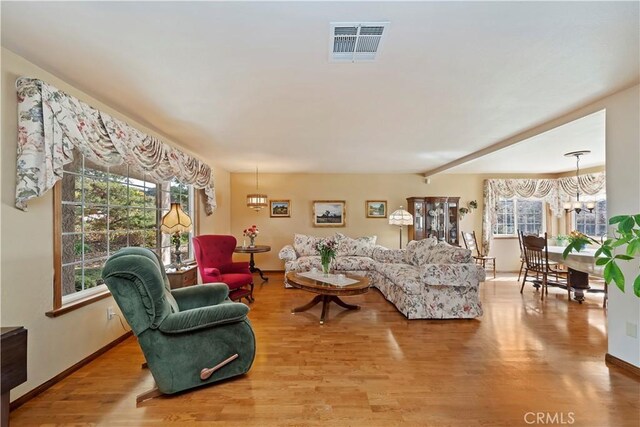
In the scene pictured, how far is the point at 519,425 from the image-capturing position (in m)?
1.78

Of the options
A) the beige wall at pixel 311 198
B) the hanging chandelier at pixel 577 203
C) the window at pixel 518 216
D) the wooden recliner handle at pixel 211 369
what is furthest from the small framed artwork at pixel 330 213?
the wooden recliner handle at pixel 211 369

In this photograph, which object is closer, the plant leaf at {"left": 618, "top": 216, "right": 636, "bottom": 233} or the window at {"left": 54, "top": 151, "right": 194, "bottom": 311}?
the plant leaf at {"left": 618, "top": 216, "right": 636, "bottom": 233}

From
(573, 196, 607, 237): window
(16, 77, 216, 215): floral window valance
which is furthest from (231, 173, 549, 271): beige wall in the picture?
(16, 77, 216, 215): floral window valance

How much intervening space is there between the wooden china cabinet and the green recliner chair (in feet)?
16.5

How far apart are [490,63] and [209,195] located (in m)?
4.54

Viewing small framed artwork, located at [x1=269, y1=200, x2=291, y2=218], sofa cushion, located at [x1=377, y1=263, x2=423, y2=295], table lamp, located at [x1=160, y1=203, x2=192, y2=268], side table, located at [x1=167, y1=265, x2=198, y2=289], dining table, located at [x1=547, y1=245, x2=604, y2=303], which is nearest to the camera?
side table, located at [x1=167, y1=265, x2=198, y2=289]

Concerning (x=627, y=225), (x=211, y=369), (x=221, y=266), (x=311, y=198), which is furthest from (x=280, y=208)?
(x=627, y=225)

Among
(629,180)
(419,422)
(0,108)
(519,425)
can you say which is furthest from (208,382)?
(629,180)

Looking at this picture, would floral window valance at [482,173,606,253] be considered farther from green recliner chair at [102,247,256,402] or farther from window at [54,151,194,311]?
window at [54,151,194,311]

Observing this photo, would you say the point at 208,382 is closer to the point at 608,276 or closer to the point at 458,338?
the point at 458,338

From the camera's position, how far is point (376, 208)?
22.1 feet

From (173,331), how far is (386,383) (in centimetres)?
168

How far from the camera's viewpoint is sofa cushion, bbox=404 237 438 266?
14.3 feet

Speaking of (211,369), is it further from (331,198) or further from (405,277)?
(331,198)
